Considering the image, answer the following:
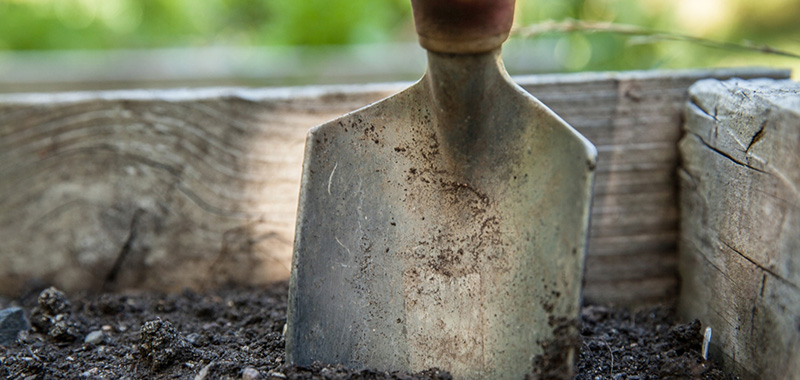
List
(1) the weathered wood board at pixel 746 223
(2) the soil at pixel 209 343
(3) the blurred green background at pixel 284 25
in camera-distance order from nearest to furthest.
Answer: (1) the weathered wood board at pixel 746 223
(2) the soil at pixel 209 343
(3) the blurred green background at pixel 284 25

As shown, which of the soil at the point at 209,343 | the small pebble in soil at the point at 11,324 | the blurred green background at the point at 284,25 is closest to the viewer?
the soil at the point at 209,343

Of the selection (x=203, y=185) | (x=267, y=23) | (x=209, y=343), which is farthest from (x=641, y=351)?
(x=267, y=23)

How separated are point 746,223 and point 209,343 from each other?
906mm

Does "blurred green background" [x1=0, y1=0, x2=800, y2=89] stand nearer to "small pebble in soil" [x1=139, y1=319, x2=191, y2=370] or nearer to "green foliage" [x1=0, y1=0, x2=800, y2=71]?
"green foliage" [x1=0, y1=0, x2=800, y2=71]

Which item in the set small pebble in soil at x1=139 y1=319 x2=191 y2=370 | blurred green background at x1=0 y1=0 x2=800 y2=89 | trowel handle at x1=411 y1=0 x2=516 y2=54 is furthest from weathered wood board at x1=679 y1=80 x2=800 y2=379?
blurred green background at x1=0 y1=0 x2=800 y2=89

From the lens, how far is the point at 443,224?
3.72ft

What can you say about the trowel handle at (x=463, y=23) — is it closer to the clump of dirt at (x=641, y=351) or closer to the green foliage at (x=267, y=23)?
the clump of dirt at (x=641, y=351)

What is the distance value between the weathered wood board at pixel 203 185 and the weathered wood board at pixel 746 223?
14 centimetres

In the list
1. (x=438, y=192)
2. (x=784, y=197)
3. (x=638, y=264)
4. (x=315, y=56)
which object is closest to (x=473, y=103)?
(x=438, y=192)

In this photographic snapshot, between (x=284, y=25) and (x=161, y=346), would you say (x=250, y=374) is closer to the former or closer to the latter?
(x=161, y=346)

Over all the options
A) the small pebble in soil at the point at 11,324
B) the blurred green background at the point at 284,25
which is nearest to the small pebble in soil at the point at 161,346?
the small pebble in soil at the point at 11,324

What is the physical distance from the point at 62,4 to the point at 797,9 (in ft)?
12.6

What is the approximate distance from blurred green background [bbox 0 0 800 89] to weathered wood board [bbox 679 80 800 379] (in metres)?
1.61

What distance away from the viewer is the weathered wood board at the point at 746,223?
3.11ft
